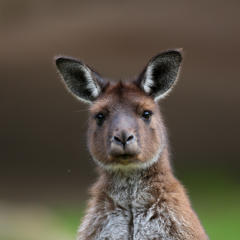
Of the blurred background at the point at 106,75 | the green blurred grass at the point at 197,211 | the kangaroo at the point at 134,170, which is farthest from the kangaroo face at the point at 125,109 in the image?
the blurred background at the point at 106,75

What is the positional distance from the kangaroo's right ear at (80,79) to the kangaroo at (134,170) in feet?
0.06

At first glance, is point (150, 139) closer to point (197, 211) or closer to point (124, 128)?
point (124, 128)

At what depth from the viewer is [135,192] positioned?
331 inches

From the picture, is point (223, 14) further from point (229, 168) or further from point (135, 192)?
point (135, 192)

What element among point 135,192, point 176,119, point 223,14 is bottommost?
point 135,192

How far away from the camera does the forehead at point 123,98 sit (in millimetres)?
8523

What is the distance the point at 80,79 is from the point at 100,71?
6.55 metres

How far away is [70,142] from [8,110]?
1.13m

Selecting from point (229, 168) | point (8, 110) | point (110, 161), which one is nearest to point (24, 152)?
point (8, 110)

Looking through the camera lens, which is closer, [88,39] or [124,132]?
[124,132]

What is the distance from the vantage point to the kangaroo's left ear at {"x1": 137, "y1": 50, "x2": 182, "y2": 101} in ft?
28.5

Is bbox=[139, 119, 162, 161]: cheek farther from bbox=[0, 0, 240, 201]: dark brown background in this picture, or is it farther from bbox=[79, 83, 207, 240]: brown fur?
bbox=[0, 0, 240, 201]: dark brown background

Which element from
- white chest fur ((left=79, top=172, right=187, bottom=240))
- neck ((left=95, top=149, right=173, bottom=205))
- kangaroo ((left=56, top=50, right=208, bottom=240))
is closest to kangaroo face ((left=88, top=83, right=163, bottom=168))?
kangaroo ((left=56, top=50, right=208, bottom=240))

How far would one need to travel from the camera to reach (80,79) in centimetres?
898
